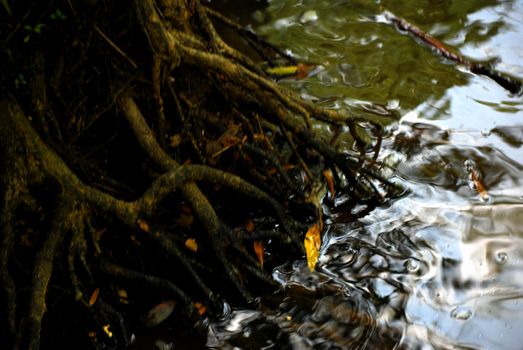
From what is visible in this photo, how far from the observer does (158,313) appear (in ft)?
11.5

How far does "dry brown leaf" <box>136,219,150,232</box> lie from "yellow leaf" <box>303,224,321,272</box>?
0.93 meters

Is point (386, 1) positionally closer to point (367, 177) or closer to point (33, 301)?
point (367, 177)

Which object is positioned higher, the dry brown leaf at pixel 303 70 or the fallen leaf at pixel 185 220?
the fallen leaf at pixel 185 220

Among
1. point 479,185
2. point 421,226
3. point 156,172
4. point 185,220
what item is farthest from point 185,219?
point 479,185

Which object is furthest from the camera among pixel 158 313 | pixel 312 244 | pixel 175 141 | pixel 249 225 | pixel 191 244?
pixel 249 225

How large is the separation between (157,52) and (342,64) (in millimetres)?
2497

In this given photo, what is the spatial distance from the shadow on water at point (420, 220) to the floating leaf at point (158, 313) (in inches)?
6.3

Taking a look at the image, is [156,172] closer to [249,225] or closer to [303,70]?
[249,225]

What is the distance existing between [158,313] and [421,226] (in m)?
1.53

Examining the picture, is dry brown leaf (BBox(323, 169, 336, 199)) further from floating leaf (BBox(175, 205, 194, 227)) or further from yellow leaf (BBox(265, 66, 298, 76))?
yellow leaf (BBox(265, 66, 298, 76))

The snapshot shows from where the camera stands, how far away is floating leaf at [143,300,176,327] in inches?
137

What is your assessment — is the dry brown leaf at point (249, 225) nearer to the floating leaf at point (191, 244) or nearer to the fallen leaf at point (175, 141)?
the floating leaf at point (191, 244)

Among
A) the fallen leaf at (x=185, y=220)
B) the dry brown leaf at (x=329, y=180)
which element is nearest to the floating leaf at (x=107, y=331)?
the fallen leaf at (x=185, y=220)

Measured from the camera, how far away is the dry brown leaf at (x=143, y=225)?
11.0ft
